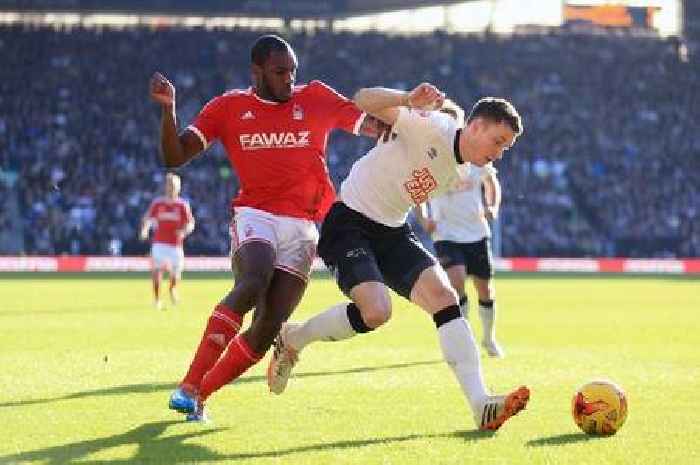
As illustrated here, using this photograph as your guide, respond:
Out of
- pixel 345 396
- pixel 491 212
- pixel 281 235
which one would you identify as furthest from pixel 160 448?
pixel 491 212

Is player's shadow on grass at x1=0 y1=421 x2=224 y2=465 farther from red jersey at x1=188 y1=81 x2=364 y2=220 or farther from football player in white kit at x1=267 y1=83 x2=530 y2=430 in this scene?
red jersey at x1=188 y1=81 x2=364 y2=220

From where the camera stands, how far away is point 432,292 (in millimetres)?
8555

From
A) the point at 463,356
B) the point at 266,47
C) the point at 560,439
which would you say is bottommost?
the point at 560,439

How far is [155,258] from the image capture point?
2392 cm

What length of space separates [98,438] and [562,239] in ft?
136

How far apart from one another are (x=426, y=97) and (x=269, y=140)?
1305mm

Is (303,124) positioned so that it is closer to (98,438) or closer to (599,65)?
(98,438)

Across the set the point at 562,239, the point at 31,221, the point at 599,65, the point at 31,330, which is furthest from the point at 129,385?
the point at 599,65

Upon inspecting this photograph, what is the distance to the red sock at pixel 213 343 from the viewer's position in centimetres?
851

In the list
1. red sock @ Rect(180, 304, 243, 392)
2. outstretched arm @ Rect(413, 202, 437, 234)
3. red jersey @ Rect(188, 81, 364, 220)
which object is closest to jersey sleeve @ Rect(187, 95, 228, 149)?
red jersey @ Rect(188, 81, 364, 220)

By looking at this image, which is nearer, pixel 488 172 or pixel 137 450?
pixel 137 450

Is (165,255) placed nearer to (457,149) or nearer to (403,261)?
(403,261)

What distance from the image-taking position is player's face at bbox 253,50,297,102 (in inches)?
345

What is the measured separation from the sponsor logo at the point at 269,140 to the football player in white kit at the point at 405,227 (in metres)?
0.51
